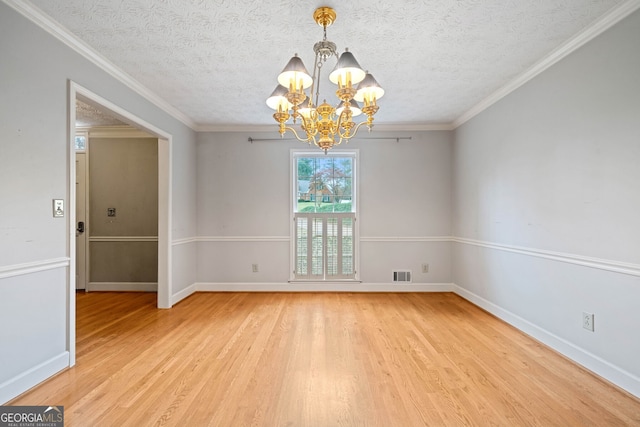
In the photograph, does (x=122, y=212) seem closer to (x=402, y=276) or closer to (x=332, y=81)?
(x=332, y=81)

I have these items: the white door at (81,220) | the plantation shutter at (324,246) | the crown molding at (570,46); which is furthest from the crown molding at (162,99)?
the plantation shutter at (324,246)

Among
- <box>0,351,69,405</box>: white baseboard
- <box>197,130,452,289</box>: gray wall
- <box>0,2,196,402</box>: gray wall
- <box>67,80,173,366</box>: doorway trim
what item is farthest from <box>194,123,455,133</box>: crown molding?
<box>0,351,69,405</box>: white baseboard

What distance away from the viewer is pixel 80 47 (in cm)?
232

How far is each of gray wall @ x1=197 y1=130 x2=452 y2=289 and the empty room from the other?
36cm

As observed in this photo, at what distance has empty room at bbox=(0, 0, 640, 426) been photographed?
1.84 metres

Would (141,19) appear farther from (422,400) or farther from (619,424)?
(619,424)

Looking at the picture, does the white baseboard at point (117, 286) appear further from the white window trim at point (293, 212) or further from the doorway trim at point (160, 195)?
the white window trim at point (293, 212)

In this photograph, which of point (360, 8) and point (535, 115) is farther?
point (535, 115)

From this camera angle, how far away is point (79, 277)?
4.68m

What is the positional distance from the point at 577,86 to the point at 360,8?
1.79m

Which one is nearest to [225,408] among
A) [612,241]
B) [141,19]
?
[141,19]

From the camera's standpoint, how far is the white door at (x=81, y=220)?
4.65m

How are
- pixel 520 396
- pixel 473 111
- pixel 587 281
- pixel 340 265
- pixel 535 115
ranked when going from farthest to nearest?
1. pixel 340 265
2. pixel 473 111
3. pixel 535 115
4. pixel 587 281
5. pixel 520 396

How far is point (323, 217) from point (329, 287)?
1057 millimetres
